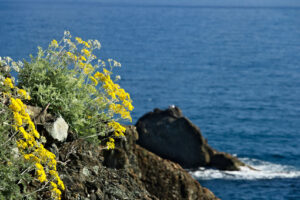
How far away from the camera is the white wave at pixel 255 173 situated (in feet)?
138

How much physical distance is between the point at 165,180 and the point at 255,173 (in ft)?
118

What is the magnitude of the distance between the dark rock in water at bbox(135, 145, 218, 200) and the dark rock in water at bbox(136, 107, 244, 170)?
3293 centimetres

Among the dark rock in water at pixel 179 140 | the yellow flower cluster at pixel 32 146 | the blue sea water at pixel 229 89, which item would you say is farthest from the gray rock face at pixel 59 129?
the dark rock in water at pixel 179 140

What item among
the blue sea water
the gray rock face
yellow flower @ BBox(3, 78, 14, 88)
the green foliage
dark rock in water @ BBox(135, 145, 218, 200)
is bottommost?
the blue sea water

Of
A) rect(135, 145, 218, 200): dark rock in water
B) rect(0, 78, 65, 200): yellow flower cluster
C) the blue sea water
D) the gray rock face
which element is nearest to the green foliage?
the gray rock face

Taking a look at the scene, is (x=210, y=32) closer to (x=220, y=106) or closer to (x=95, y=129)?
(x=220, y=106)

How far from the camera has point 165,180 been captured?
9844mm

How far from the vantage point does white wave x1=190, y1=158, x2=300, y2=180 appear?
41938mm

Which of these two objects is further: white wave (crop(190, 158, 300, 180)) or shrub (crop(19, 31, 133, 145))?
white wave (crop(190, 158, 300, 180))

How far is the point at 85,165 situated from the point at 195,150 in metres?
35.8

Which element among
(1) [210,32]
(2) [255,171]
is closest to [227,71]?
(2) [255,171]

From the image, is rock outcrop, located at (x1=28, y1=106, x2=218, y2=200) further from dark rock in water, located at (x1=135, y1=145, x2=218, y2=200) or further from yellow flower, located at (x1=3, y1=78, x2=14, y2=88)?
yellow flower, located at (x1=3, y1=78, x2=14, y2=88)

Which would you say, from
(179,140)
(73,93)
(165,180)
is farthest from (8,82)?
(179,140)

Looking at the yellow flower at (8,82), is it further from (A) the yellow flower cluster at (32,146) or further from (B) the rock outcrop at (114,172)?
(B) the rock outcrop at (114,172)
